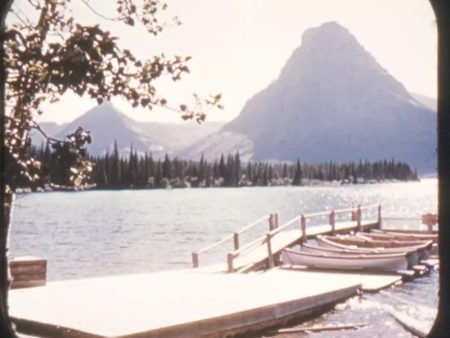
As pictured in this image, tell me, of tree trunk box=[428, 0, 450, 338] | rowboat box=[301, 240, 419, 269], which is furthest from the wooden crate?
rowboat box=[301, 240, 419, 269]

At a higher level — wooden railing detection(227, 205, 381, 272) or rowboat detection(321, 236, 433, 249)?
wooden railing detection(227, 205, 381, 272)

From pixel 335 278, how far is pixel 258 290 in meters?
6.41

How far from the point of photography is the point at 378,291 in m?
22.8

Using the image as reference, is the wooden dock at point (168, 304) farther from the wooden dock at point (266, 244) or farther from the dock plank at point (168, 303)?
the wooden dock at point (266, 244)

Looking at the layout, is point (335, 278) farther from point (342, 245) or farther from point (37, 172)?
point (37, 172)

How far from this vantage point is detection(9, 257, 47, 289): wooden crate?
580 inches

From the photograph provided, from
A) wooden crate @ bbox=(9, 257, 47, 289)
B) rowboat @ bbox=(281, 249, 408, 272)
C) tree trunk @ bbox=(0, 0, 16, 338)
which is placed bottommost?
rowboat @ bbox=(281, 249, 408, 272)

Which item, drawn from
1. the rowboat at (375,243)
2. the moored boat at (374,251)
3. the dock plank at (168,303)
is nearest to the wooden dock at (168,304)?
the dock plank at (168,303)

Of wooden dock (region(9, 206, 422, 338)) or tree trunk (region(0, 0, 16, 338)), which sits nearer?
tree trunk (region(0, 0, 16, 338))

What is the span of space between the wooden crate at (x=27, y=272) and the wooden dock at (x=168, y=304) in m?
0.36

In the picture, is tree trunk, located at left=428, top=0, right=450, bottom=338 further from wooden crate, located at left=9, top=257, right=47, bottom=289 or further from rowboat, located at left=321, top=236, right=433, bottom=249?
rowboat, located at left=321, top=236, right=433, bottom=249

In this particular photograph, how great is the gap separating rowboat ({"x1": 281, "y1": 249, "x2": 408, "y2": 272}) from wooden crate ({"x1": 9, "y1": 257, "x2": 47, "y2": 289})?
43.6ft

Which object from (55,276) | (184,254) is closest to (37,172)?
(55,276)

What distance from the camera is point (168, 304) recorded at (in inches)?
518
